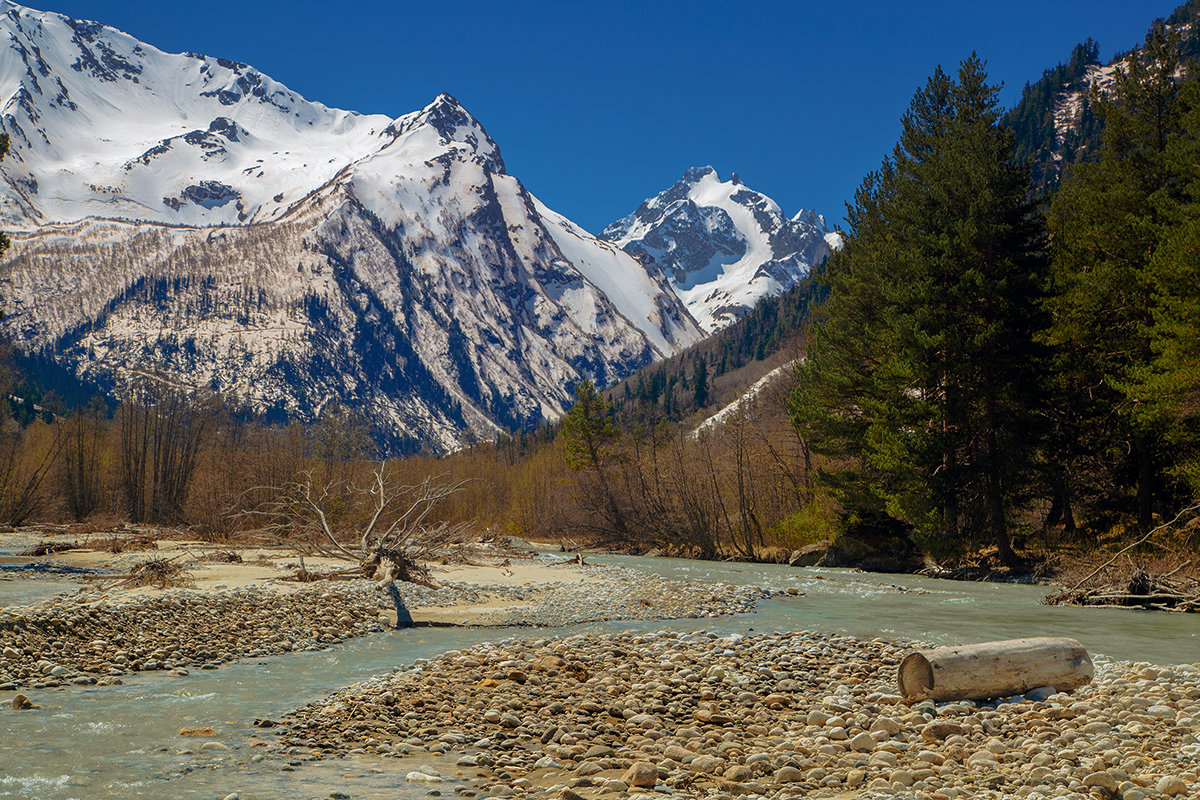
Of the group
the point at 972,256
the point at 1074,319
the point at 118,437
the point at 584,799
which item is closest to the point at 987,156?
the point at 972,256

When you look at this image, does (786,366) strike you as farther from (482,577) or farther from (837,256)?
(482,577)

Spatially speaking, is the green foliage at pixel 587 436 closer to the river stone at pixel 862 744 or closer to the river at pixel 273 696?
the river at pixel 273 696

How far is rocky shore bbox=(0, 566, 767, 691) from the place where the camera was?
1023 cm

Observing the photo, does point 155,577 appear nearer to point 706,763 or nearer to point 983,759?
point 706,763

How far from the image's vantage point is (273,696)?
8977 mm

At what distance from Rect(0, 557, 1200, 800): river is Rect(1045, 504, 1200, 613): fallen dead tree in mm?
726

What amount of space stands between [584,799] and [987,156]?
89.2 feet

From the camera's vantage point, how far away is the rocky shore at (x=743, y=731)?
582cm

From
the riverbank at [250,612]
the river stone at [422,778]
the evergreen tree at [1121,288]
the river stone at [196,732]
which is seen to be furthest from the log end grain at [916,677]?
the evergreen tree at [1121,288]

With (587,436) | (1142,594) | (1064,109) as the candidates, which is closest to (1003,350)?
(1142,594)

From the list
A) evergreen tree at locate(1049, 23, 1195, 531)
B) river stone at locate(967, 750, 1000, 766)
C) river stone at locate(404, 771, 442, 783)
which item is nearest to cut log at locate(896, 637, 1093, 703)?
river stone at locate(967, 750, 1000, 766)

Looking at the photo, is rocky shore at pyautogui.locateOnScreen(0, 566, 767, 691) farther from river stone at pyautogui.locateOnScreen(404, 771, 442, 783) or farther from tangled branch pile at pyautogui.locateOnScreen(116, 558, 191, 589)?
river stone at pyautogui.locateOnScreen(404, 771, 442, 783)

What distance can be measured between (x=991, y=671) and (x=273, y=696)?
25.9 ft

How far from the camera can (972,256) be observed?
26.0m
